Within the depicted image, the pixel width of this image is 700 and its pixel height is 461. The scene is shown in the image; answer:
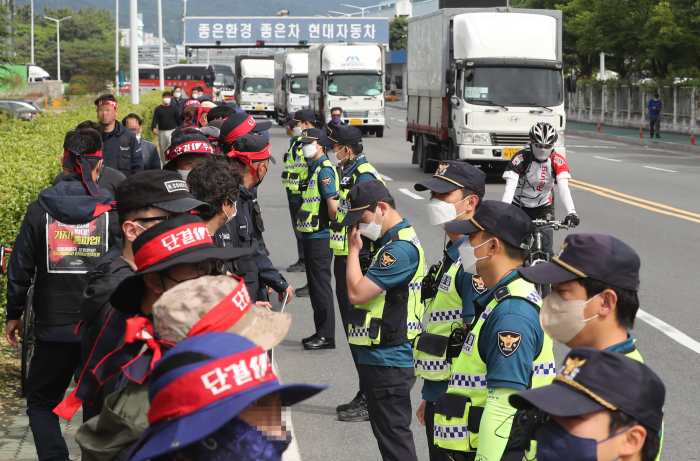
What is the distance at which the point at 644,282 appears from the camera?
10.3 m

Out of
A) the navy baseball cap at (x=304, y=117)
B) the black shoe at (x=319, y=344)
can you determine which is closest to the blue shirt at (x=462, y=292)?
the black shoe at (x=319, y=344)

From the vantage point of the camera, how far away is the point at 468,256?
357 centimetres

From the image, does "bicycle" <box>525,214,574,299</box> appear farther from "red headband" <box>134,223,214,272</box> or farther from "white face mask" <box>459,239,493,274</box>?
"red headband" <box>134,223,214,272</box>

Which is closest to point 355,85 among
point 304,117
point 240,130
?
point 304,117

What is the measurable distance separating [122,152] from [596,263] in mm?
8198

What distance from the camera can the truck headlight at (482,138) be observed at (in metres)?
19.7

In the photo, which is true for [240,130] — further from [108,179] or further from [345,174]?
[345,174]

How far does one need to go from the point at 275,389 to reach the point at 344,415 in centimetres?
459

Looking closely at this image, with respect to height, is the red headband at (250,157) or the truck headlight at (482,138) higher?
the truck headlight at (482,138)

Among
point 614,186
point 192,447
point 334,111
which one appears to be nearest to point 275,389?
point 192,447

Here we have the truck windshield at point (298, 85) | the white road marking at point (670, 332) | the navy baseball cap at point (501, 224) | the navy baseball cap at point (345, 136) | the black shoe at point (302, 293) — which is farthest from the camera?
the truck windshield at point (298, 85)

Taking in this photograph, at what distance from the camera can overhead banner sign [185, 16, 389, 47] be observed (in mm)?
72938

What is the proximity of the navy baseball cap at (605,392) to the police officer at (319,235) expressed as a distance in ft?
19.4

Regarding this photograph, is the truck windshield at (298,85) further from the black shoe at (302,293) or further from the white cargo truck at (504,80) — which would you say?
the black shoe at (302,293)
